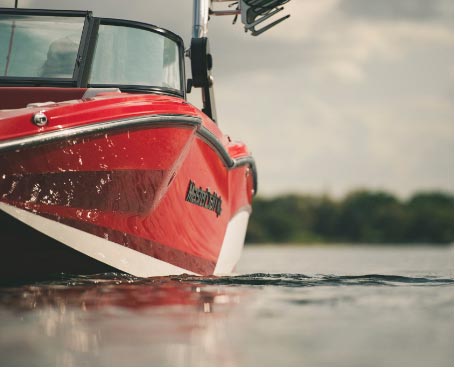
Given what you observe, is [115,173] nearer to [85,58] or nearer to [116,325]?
[85,58]

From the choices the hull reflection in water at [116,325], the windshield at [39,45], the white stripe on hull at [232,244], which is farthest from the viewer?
the white stripe on hull at [232,244]

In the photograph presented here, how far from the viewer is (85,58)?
548cm

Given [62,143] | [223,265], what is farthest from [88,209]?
[223,265]

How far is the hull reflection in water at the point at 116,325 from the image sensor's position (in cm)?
210

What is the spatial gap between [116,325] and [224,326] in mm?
374

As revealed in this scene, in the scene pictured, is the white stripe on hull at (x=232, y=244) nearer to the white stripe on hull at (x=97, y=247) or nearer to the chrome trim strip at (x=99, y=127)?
the white stripe on hull at (x=97, y=247)

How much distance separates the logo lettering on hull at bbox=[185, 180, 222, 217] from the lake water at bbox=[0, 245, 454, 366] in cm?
157

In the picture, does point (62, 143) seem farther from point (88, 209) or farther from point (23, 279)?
point (23, 279)

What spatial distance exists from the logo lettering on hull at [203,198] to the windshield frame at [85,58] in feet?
2.45

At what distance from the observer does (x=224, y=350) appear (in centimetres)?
220

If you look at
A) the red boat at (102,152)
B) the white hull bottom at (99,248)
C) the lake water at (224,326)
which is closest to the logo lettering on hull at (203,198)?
the red boat at (102,152)

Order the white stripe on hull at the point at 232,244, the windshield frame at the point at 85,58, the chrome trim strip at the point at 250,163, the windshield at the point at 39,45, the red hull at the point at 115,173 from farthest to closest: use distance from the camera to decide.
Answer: the chrome trim strip at the point at 250,163
the white stripe on hull at the point at 232,244
the windshield at the point at 39,45
the windshield frame at the point at 85,58
the red hull at the point at 115,173

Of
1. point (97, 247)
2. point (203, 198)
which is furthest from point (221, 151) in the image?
point (97, 247)

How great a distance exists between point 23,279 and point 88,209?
1.85ft
